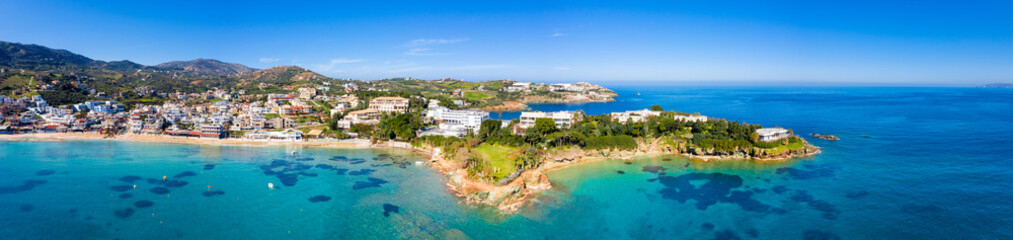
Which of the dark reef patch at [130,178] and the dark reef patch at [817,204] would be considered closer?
the dark reef patch at [817,204]

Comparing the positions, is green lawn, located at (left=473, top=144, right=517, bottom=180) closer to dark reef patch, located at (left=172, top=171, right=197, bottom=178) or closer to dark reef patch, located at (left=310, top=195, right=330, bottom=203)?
dark reef patch, located at (left=310, top=195, right=330, bottom=203)

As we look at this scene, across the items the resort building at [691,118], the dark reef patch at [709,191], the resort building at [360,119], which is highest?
the resort building at [691,118]

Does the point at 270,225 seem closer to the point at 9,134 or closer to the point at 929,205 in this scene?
the point at 929,205

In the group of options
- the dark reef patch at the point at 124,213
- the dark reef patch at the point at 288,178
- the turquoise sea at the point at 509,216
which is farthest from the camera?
the dark reef patch at the point at 288,178

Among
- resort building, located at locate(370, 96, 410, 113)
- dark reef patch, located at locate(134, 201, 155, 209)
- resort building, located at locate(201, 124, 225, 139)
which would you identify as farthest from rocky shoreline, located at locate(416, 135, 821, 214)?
resort building, located at locate(370, 96, 410, 113)

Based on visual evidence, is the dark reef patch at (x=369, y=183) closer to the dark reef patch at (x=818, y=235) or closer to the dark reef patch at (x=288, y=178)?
the dark reef patch at (x=288, y=178)

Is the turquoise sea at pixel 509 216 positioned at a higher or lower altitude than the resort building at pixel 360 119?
lower

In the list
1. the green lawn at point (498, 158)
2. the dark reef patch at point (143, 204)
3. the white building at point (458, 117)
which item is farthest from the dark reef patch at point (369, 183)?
the white building at point (458, 117)
